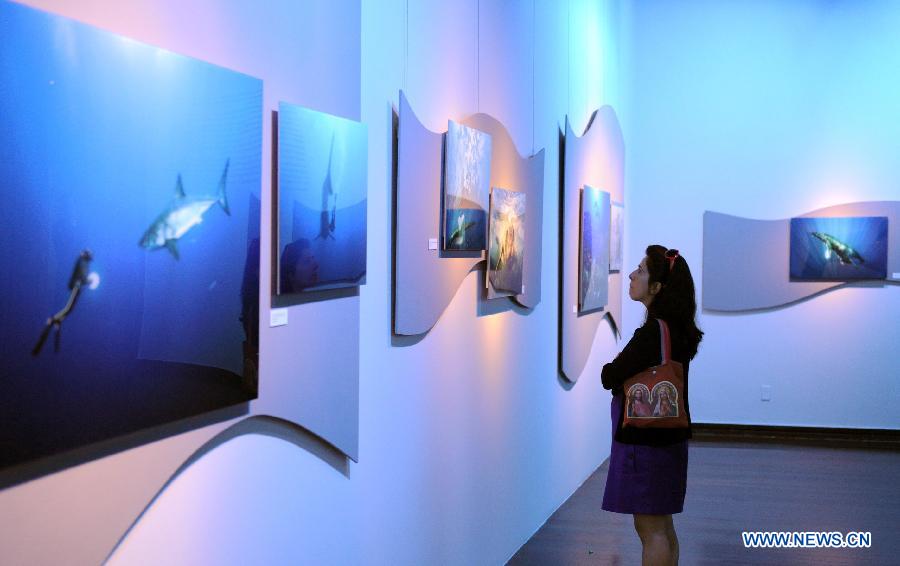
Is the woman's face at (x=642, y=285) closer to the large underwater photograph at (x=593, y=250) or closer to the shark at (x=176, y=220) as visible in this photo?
the shark at (x=176, y=220)

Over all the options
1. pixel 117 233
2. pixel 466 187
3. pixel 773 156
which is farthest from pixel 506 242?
pixel 773 156

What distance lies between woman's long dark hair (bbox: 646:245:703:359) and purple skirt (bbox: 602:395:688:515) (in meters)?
0.52

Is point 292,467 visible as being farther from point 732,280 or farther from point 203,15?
point 732,280

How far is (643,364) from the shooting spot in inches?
213

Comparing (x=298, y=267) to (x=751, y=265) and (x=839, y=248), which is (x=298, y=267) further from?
(x=839, y=248)

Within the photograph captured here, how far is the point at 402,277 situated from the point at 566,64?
481 centimetres

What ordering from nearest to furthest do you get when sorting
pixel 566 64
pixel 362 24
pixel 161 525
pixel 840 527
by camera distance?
pixel 161 525 < pixel 362 24 < pixel 840 527 < pixel 566 64

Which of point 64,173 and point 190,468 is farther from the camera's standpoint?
point 190,468

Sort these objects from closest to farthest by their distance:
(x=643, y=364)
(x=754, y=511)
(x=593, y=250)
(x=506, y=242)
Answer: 1. (x=643, y=364)
2. (x=506, y=242)
3. (x=754, y=511)
4. (x=593, y=250)

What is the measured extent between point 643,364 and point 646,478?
651mm

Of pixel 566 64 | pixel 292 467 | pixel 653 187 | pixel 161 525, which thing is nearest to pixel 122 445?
pixel 161 525

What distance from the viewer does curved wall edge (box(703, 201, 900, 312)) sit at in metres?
13.4

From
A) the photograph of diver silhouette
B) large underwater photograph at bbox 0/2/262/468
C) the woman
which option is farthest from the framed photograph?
the photograph of diver silhouette

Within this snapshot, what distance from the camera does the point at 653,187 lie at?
13883 mm
